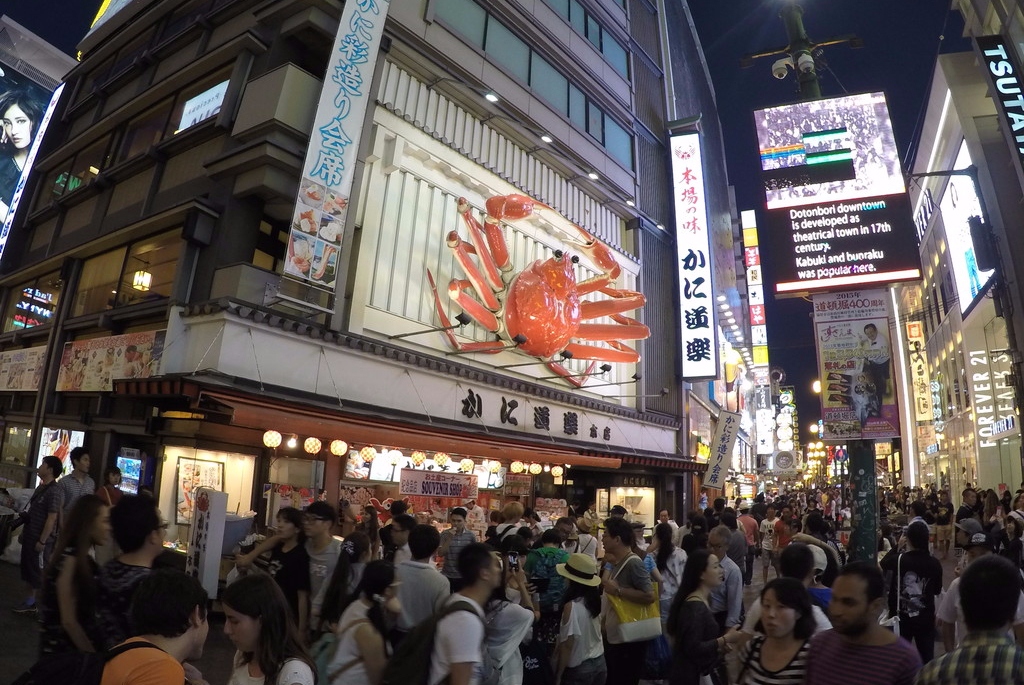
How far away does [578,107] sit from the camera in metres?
19.4

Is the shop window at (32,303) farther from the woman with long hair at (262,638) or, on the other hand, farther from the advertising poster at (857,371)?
the advertising poster at (857,371)

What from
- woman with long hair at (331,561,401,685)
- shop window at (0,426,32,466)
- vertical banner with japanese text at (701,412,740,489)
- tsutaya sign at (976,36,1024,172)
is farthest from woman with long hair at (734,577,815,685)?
tsutaya sign at (976,36,1024,172)

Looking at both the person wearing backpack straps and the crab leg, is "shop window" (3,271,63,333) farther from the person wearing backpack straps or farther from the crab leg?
the person wearing backpack straps

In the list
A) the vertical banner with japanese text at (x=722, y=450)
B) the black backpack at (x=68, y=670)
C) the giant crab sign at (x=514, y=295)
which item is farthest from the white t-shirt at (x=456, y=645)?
the vertical banner with japanese text at (x=722, y=450)

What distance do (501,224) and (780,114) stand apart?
6789 mm

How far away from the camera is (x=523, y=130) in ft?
53.2

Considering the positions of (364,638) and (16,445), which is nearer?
(364,638)

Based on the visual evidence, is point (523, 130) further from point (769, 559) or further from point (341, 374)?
point (769, 559)

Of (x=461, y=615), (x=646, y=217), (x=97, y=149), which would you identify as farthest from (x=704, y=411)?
(x=461, y=615)

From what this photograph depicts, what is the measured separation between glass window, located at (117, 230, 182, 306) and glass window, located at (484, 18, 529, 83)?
903 cm

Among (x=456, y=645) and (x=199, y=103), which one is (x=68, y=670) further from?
(x=199, y=103)

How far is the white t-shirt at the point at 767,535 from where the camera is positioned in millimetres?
14018

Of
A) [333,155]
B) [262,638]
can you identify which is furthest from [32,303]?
[262,638]

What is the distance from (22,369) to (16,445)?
1.89 m
